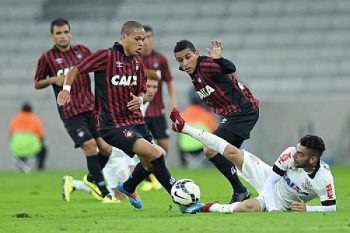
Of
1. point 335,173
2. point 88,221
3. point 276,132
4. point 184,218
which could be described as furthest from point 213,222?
point 276,132

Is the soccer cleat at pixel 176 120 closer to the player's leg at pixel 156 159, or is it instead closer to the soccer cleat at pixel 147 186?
the player's leg at pixel 156 159

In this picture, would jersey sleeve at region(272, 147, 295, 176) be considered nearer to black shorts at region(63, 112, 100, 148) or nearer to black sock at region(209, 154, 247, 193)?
black sock at region(209, 154, 247, 193)

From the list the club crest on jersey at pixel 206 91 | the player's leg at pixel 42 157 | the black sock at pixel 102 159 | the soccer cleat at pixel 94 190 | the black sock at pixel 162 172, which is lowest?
the player's leg at pixel 42 157

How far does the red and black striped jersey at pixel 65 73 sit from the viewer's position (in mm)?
14297

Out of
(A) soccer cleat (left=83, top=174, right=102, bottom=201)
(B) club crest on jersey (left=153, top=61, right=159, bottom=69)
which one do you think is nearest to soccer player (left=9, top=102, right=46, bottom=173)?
(B) club crest on jersey (left=153, top=61, right=159, bottom=69)

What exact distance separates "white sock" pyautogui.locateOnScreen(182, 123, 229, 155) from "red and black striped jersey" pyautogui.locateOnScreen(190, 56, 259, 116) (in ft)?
2.43

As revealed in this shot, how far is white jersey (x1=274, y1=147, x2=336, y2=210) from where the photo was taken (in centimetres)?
1103

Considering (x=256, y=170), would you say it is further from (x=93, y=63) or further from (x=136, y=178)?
(x=93, y=63)

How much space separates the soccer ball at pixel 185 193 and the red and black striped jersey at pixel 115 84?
1.19 m

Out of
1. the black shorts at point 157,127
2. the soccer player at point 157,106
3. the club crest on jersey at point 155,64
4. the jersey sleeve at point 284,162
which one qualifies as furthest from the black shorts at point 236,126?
the black shorts at point 157,127

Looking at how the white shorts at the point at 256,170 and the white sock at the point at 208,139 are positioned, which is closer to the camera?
the white sock at the point at 208,139

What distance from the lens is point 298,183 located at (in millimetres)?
11242

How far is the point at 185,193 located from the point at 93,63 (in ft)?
5.89

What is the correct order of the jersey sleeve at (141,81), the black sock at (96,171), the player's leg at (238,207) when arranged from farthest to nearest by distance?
the black sock at (96,171) → the jersey sleeve at (141,81) → the player's leg at (238,207)
